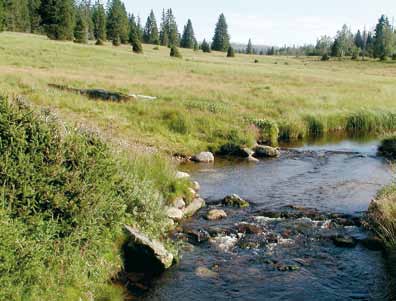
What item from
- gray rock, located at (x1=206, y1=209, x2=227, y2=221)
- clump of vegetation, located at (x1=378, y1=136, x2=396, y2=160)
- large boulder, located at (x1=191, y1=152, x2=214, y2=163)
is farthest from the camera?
clump of vegetation, located at (x1=378, y1=136, x2=396, y2=160)

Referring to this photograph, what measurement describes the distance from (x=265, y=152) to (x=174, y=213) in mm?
11340

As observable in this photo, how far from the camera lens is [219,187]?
60.0 ft

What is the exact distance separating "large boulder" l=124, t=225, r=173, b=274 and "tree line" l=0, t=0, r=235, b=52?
74723 mm

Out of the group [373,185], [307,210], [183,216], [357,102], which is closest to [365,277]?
[307,210]

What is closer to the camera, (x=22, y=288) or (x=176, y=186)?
(x=22, y=288)

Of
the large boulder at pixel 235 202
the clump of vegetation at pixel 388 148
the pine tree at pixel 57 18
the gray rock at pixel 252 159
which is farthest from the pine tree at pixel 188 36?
the large boulder at pixel 235 202

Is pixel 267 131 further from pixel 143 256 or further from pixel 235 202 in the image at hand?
pixel 143 256

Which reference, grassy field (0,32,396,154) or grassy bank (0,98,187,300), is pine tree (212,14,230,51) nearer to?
grassy field (0,32,396,154)

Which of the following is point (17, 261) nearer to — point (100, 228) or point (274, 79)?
point (100, 228)

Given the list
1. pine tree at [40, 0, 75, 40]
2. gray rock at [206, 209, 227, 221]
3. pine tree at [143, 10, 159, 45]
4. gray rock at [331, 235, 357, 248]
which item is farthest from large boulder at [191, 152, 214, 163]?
pine tree at [143, 10, 159, 45]

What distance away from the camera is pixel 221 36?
135 metres

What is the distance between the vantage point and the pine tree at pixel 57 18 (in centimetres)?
8525

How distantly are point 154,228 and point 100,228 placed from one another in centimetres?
217

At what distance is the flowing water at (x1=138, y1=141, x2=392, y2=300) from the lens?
1019cm
